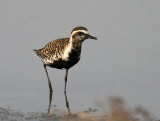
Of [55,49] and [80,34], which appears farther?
[55,49]

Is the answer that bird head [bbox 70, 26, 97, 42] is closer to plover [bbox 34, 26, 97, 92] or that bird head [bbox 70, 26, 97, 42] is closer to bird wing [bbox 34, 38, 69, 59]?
plover [bbox 34, 26, 97, 92]

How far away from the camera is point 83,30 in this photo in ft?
36.5

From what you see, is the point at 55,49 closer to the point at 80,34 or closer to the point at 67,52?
the point at 67,52

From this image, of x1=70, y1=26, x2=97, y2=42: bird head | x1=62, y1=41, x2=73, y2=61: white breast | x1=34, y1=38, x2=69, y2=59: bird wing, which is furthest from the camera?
x1=34, y1=38, x2=69, y2=59: bird wing

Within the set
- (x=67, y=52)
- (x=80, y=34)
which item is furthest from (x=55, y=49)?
(x=80, y=34)

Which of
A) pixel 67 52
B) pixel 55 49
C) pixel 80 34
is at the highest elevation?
pixel 80 34

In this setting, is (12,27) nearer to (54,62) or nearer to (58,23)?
(58,23)

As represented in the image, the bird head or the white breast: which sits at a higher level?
the bird head

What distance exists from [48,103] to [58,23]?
4.19 metres

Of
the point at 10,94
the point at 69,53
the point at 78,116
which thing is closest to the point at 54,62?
the point at 69,53

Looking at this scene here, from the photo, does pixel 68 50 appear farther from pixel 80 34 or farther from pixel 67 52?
pixel 80 34

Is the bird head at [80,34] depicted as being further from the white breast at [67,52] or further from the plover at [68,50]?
the white breast at [67,52]

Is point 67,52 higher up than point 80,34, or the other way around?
point 80,34

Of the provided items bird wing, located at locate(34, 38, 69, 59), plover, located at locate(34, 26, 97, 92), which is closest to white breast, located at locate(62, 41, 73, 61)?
plover, located at locate(34, 26, 97, 92)
